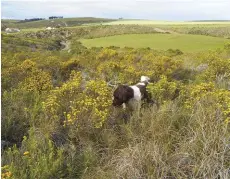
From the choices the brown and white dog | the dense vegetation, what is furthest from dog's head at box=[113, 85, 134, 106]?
the dense vegetation

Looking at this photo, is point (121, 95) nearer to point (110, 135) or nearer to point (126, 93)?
point (126, 93)

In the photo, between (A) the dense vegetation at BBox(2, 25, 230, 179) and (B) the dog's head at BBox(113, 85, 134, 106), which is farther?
(B) the dog's head at BBox(113, 85, 134, 106)

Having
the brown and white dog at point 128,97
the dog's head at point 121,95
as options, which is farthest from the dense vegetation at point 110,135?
the dog's head at point 121,95

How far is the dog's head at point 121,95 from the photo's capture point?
22.9ft

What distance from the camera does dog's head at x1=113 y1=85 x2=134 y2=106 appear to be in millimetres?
6988

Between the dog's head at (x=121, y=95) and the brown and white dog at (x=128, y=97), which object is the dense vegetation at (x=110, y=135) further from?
the dog's head at (x=121, y=95)

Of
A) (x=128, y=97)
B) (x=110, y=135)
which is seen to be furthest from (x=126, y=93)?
(x=110, y=135)

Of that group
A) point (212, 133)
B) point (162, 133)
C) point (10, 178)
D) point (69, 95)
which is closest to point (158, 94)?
point (69, 95)

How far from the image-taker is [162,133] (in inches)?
192

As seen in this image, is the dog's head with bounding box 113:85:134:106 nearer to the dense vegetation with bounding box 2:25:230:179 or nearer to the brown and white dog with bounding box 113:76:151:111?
the brown and white dog with bounding box 113:76:151:111

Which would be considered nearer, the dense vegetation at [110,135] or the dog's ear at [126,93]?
the dense vegetation at [110,135]

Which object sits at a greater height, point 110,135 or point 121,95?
point 121,95

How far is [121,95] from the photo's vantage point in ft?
23.1

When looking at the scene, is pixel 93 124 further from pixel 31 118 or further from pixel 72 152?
pixel 31 118
